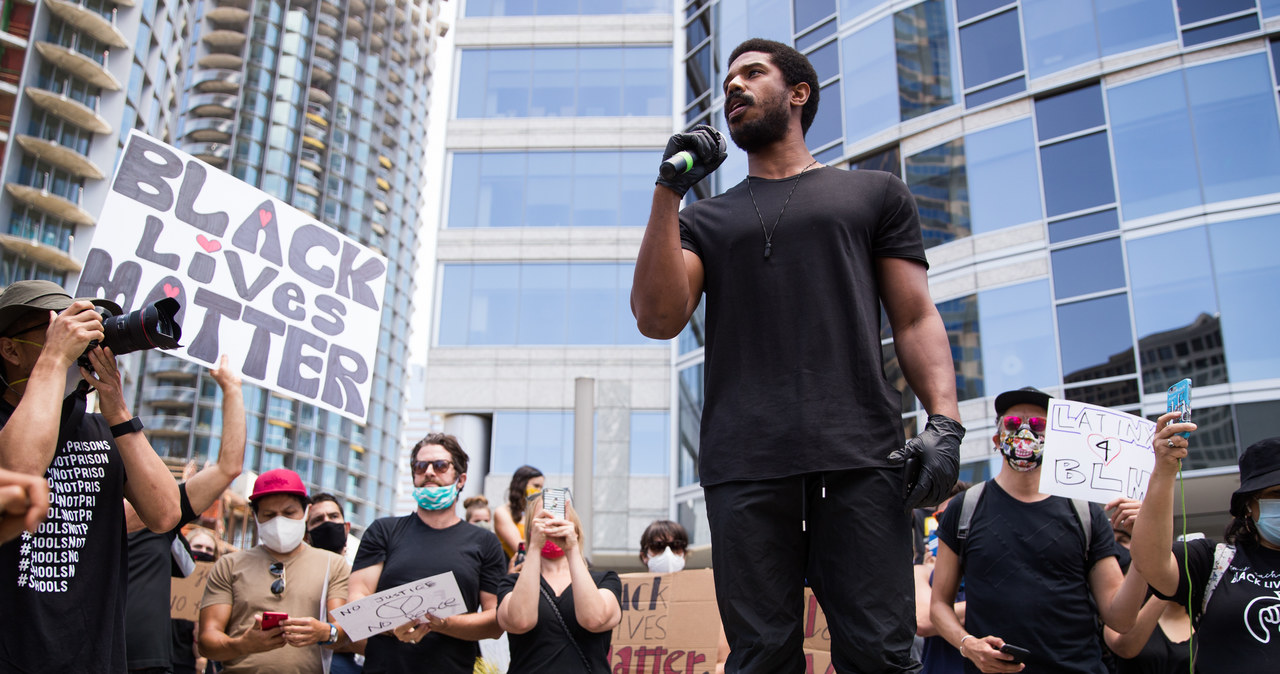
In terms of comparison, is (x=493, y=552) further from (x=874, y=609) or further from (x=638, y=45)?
(x=638, y=45)

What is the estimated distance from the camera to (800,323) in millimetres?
2262

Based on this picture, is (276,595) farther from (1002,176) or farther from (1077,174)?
(1002,176)

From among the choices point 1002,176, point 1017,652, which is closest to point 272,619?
point 1017,652

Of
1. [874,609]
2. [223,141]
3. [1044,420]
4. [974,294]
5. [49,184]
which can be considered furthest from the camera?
[223,141]

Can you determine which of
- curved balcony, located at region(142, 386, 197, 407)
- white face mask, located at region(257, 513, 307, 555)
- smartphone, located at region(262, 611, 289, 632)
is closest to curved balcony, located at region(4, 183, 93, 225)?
curved balcony, located at region(142, 386, 197, 407)

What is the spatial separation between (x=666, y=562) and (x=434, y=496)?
7.18 feet

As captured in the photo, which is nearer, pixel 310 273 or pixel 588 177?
pixel 310 273

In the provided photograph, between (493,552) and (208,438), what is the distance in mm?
89666

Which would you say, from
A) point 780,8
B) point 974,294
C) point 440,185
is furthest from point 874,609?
point 440,185

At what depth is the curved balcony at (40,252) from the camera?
138 feet

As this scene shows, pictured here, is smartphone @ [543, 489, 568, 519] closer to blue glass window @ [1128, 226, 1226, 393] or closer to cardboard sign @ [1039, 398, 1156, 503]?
cardboard sign @ [1039, 398, 1156, 503]

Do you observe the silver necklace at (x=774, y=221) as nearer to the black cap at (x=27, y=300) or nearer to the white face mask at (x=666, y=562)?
the black cap at (x=27, y=300)

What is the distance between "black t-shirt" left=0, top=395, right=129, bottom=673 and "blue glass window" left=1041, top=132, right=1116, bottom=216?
1687 centimetres

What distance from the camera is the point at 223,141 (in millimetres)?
96438
